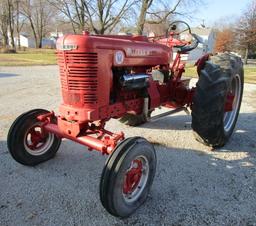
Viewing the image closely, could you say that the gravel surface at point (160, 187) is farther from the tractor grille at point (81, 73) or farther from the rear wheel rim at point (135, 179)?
the tractor grille at point (81, 73)

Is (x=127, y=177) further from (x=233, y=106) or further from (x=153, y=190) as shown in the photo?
(x=233, y=106)

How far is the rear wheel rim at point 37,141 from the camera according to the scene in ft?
Result: 12.3

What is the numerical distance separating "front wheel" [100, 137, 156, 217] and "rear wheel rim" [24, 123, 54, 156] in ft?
4.62

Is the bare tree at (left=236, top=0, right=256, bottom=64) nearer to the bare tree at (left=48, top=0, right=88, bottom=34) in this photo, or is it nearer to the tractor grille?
the bare tree at (left=48, top=0, right=88, bottom=34)

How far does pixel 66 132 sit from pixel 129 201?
1.02 m

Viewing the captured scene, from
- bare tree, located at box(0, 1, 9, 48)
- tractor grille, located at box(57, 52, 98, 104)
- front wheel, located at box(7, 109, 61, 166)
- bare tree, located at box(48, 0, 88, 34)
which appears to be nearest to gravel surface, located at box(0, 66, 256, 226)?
front wheel, located at box(7, 109, 61, 166)

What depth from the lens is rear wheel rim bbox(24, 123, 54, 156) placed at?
3746 mm

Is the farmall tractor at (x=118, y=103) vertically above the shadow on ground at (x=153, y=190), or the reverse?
the farmall tractor at (x=118, y=103)

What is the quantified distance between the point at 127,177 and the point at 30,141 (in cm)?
160

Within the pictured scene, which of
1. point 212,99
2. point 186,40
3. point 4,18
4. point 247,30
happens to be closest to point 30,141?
point 212,99

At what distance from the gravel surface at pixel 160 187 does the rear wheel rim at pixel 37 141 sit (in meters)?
0.19

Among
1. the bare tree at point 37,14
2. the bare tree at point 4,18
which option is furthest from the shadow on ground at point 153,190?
the bare tree at point 37,14

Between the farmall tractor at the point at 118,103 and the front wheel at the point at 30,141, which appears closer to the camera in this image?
the farmall tractor at the point at 118,103

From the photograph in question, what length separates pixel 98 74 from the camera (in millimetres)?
3074
